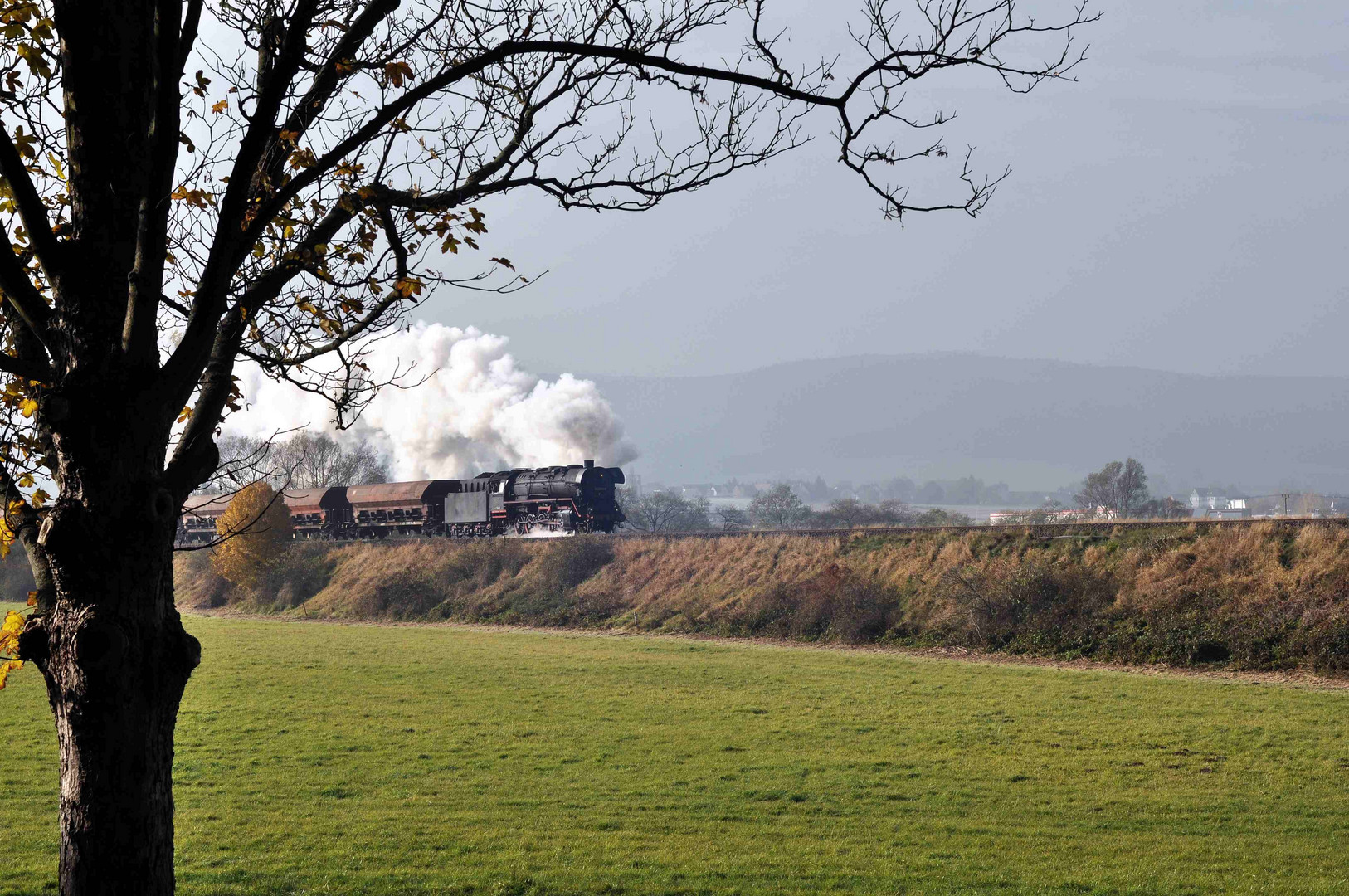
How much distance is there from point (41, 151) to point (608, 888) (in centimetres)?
733

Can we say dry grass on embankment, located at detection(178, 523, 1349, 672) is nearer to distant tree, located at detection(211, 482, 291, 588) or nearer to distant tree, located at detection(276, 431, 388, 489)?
distant tree, located at detection(211, 482, 291, 588)

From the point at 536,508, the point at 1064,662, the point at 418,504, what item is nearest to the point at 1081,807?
the point at 1064,662

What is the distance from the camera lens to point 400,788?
46.0 ft

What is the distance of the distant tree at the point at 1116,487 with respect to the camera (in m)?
93.7

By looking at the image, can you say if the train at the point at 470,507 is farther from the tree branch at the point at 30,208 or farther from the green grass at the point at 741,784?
the tree branch at the point at 30,208

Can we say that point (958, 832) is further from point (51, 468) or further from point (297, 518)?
point (297, 518)

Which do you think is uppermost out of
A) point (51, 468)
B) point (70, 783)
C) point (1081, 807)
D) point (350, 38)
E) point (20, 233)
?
point (350, 38)

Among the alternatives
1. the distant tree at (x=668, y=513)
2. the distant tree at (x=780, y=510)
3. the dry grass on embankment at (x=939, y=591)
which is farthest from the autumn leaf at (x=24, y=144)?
the distant tree at (x=668, y=513)

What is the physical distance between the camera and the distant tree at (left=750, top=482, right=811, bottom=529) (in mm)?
74062

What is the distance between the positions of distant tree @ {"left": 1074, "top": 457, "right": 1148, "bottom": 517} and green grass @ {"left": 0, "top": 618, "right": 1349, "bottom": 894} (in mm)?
74937

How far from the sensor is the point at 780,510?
80188 mm

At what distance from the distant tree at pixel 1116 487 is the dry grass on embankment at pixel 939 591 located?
60977 mm

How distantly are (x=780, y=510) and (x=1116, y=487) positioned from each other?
120ft

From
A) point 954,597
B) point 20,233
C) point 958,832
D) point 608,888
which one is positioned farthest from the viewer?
point 954,597
